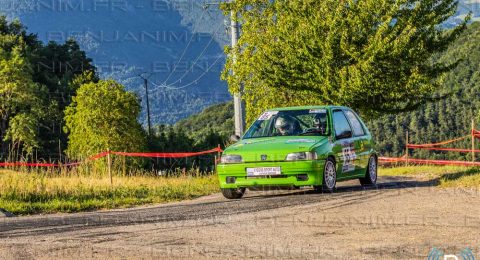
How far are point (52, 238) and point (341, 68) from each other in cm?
2301

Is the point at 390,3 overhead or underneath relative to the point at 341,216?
overhead

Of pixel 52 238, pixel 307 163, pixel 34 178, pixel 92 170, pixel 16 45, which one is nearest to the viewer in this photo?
pixel 52 238

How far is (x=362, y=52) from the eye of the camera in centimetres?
3098

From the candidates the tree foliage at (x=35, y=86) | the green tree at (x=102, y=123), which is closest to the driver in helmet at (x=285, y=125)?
the tree foliage at (x=35, y=86)

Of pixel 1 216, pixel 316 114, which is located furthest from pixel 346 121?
pixel 1 216

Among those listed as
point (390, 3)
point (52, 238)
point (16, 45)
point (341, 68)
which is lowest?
point (52, 238)

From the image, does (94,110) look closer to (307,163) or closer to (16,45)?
(16,45)

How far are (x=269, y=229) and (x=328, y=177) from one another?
5.47 metres

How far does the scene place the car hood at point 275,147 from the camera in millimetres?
14508

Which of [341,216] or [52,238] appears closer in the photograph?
[52,238]

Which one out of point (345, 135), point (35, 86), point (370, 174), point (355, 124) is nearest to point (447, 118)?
point (35, 86)

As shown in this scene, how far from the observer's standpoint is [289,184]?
14.4 metres

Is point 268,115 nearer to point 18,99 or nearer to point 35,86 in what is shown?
point 18,99

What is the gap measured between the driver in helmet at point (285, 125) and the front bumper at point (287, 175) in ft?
4.64
